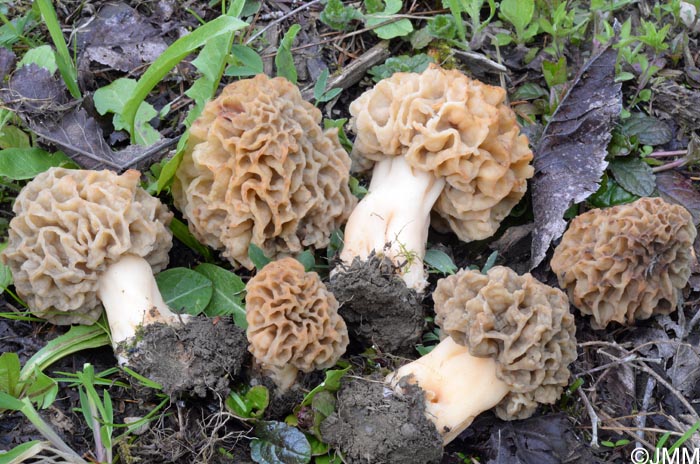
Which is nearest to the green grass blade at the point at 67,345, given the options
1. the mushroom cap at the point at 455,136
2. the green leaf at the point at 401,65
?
the mushroom cap at the point at 455,136

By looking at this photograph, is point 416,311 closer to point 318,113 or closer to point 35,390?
point 318,113

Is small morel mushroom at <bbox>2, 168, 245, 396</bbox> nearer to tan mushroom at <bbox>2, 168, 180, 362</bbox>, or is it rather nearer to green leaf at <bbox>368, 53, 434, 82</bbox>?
tan mushroom at <bbox>2, 168, 180, 362</bbox>

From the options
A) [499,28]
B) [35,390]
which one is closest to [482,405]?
[35,390]

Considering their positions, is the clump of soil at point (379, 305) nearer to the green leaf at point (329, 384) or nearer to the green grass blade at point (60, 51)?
the green leaf at point (329, 384)

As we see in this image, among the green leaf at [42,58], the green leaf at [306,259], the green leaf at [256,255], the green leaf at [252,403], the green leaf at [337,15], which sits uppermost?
the green leaf at [42,58]

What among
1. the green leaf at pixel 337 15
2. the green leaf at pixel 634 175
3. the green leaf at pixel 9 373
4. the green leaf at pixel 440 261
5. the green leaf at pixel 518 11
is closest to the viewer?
the green leaf at pixel 9 373

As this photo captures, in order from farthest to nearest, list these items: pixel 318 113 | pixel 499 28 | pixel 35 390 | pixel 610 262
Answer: pixel 499 28, pixel 318 113, pixel 610 262, pixel 35 390
